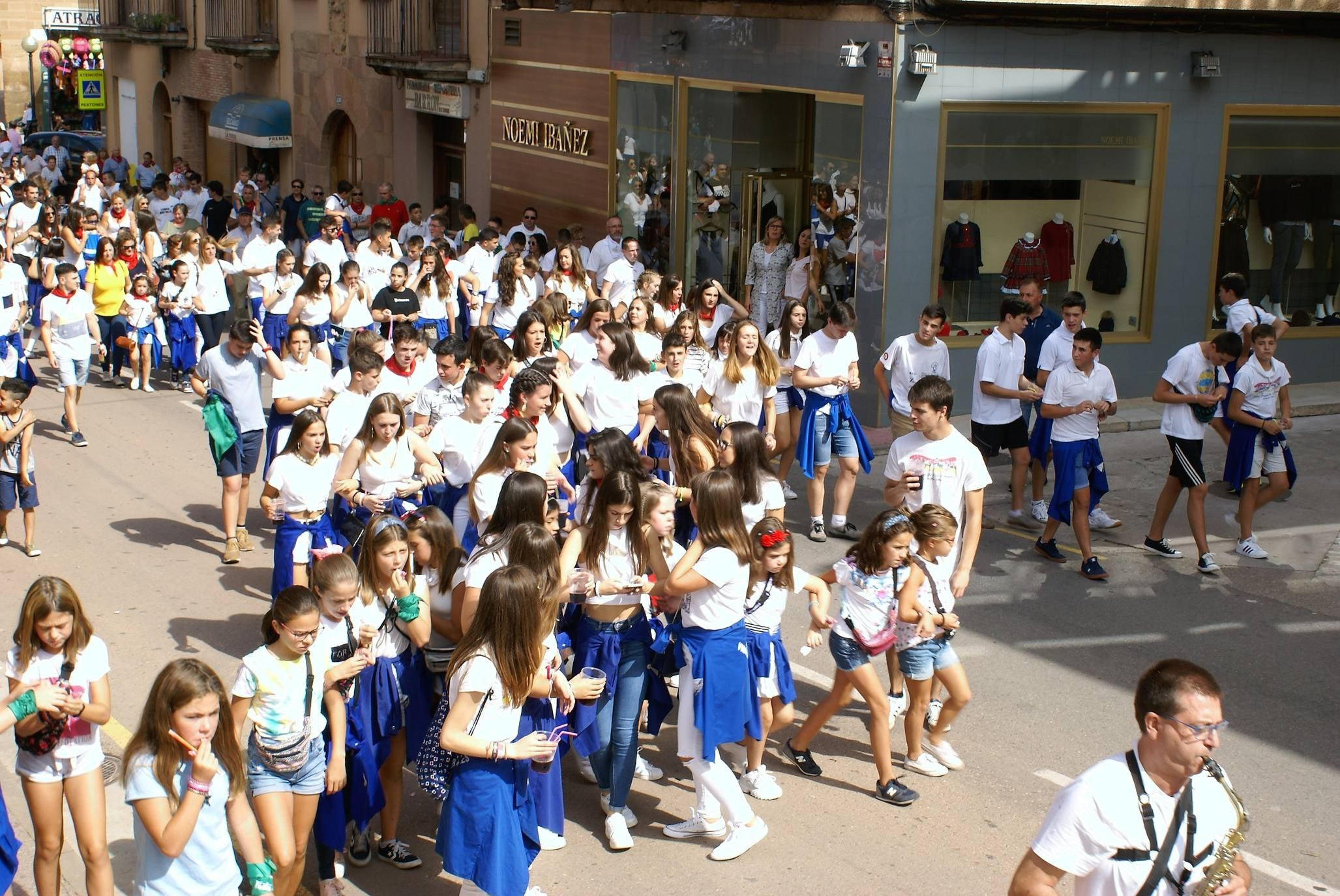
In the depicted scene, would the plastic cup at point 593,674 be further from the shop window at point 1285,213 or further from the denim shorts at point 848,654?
the shop window at point 1285,213

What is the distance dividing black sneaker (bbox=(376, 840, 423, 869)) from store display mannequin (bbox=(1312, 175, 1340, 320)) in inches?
523

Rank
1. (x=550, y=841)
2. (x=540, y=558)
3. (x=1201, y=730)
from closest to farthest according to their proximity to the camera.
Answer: (x=1201, y=730) → (x=540, y=558) → (x=550, y=841)

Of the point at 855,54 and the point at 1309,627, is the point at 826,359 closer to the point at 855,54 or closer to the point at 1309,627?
the point at 1309,627

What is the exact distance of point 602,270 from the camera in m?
17.0

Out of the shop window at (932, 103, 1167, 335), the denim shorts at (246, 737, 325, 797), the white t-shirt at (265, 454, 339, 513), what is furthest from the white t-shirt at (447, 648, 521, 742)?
the shop window at (932, 103, 1167, 335)

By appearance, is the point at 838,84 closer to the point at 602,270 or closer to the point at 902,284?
the point at 902,284

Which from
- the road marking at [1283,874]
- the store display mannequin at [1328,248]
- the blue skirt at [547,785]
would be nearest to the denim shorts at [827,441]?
the road marking at [1283,874]

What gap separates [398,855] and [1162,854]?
3352 millimetres

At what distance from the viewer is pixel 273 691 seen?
5172 mm

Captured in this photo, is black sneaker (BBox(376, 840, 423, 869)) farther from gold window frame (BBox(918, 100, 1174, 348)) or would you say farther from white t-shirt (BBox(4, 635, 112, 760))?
gold window frame (BBox(918, 100, 1174, 348))

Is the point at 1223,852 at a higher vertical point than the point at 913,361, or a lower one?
lower

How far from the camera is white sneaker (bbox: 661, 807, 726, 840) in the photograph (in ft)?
20.5

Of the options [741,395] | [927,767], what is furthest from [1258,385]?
[927,767]

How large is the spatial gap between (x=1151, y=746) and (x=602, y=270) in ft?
44.8
